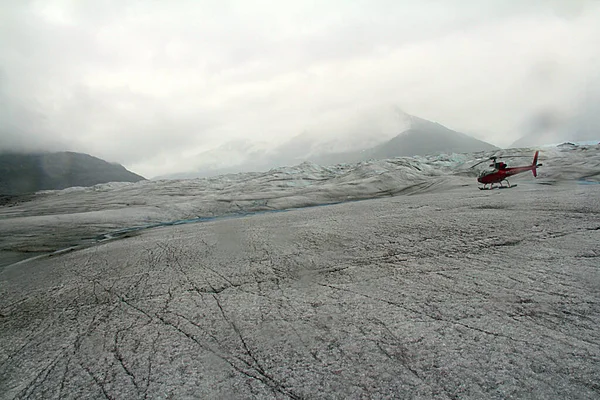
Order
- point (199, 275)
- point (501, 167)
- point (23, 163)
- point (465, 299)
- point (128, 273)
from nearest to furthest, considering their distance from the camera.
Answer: point (465, 299) < point (199, 275) < point (128, 273) < point (501, 167) < point (23, 163)

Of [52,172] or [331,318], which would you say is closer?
[331,318]

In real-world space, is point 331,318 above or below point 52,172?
below

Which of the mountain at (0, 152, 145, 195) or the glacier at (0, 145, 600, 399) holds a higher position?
the mountain at (0, 152, 145, 195)

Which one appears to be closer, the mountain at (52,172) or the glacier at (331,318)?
the glacier at (331,318)

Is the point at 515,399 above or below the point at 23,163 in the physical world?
below

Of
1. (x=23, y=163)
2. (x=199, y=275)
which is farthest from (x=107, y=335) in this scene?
(x=23, y=163)

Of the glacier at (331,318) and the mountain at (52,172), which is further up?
the mountain at (52,172)

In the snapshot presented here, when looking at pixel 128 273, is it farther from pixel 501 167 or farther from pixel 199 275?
pixel 501 167

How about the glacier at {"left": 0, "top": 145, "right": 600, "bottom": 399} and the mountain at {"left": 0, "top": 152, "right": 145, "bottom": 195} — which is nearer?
the glacier at {"left": 0, "top": 145, "right": 600, "bottom": 399}
